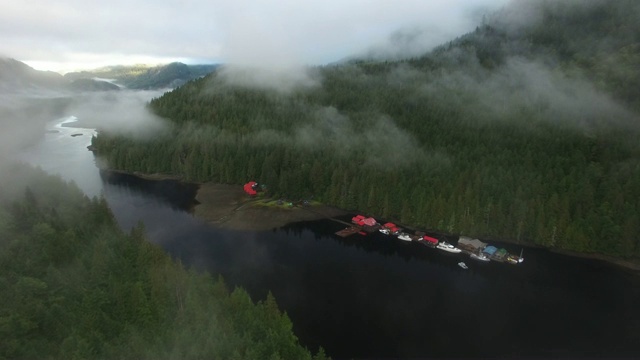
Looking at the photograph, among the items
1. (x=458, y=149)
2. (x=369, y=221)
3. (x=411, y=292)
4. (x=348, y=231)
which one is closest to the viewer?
(x=411, y=292)

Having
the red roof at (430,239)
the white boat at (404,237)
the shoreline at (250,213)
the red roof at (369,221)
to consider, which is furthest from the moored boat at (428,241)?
the red roof at (369,221)

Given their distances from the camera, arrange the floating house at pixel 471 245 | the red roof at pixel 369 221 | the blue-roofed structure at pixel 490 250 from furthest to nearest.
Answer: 1. the red roof at pixel 369 221
2. the floating house at pixel 471 245
3. the blue-roofed structure at pixel 490 250

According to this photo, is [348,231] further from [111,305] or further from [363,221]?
[111,305]

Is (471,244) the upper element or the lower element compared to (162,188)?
upper

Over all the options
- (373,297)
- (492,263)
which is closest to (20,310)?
(373,297)

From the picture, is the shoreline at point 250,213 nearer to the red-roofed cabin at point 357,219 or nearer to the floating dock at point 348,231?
the red-roofed cabin at point 357,219

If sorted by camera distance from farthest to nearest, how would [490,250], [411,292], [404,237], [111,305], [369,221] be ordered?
[369,221] < [404,237] < [490,250] < [411,292] < [111,305]

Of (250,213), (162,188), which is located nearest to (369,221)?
(250,213)
